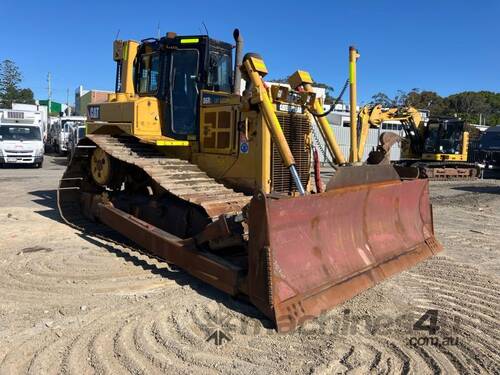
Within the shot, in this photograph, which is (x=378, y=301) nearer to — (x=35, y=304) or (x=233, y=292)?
(x=233, y=292)

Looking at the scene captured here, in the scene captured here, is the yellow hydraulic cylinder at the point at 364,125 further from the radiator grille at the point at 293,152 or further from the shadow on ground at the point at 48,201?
the shadow on ground at the point at 48,201

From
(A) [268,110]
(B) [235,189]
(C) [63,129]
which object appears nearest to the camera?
(A) [268,110]

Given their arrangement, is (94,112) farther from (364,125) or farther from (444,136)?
(444,136)

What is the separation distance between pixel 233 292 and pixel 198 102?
11.1ft

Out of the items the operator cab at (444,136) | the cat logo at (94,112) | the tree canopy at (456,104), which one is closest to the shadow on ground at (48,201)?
the cat logo at (94,112)

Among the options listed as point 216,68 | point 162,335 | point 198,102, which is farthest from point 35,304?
point 216,68

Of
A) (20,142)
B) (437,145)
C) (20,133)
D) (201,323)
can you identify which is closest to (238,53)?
(201,323)

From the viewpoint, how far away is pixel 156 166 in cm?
645

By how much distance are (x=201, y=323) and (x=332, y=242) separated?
164cm

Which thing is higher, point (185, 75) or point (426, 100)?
point (426, 100)

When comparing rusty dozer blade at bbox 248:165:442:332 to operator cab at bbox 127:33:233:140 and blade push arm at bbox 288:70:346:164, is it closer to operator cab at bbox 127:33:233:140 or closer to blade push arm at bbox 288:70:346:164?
blade push arm at bbox 288:70:346:164

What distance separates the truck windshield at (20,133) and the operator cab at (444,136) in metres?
17.2

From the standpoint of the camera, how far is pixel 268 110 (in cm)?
586

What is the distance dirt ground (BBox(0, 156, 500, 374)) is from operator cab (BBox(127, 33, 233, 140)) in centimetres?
212
